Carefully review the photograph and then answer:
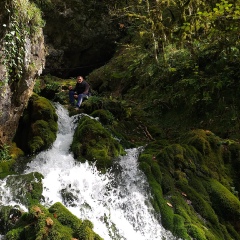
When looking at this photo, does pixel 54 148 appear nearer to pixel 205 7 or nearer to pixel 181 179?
pixel 181 179

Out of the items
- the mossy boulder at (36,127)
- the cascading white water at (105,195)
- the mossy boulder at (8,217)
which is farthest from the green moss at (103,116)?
the mossy boulder at (8,217)

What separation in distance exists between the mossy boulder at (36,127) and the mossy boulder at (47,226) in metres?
3.87

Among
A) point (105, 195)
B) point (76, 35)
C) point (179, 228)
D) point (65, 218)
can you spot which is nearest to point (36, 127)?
point (105, 195)

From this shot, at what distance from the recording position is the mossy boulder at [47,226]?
15.3 feet

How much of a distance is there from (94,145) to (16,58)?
10.5ft

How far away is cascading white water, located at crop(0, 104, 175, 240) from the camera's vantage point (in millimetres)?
6320

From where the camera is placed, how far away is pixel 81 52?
18.8m

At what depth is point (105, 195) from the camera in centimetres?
702

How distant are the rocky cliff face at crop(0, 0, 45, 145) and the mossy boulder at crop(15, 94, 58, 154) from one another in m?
0.45

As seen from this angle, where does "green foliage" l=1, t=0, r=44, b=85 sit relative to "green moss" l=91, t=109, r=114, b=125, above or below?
above

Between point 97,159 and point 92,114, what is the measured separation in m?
3.86

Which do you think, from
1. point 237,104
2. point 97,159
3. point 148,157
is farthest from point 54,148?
point 237,104

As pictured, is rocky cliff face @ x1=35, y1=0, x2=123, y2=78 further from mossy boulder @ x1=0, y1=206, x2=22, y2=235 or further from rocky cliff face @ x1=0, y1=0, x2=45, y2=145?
mossy boulder @ x1=0, y1=206, x2=22, y2=235

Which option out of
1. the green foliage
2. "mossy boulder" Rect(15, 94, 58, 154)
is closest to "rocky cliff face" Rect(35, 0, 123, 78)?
"mossy boulder" Rect(15, 94, 58, 154)
